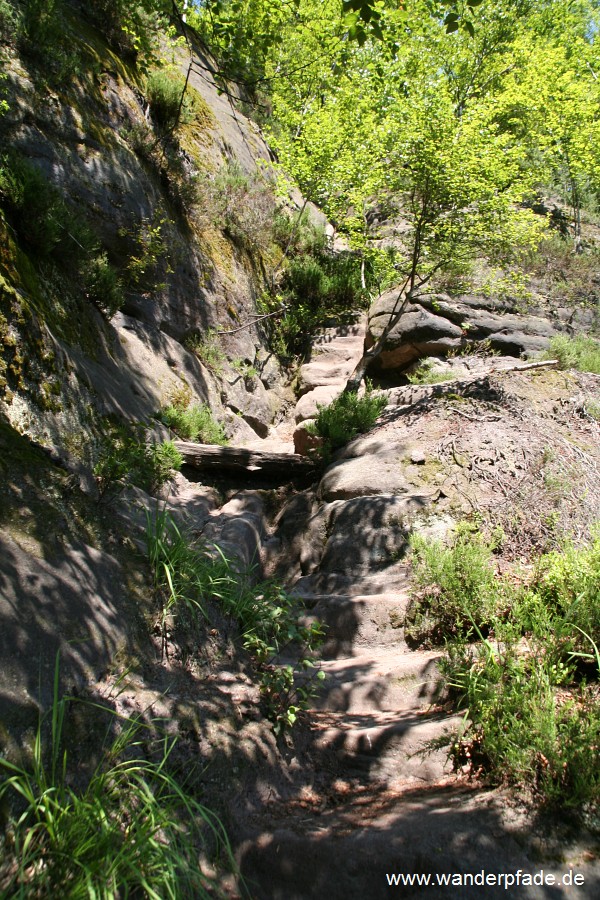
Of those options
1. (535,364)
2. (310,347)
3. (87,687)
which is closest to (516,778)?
(87,687)

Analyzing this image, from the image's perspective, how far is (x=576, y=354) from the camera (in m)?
9.96

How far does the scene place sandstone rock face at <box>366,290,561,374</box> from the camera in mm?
11500

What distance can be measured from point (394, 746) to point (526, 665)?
95cm

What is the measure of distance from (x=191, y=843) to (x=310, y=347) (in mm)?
11626

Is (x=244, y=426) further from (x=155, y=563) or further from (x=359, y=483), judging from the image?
(x=155, y=563)

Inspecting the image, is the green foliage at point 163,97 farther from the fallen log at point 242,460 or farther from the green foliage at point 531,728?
the green foliage at point 531,728

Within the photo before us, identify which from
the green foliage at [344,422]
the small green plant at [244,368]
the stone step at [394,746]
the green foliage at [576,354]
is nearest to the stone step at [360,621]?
the stone step at [394,746]

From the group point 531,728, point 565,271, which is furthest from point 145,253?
point 565,271

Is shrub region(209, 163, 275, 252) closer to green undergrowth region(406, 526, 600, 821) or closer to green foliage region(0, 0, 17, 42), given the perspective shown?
green foliage region(0, 0, 17, 42)

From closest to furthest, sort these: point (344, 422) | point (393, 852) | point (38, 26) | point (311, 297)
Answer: point (393, 852)
point (38, 26)
point (344, 422)
point (311, 297)

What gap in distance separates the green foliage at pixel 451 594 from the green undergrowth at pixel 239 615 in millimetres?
1007

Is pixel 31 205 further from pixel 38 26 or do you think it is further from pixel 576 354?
pixel 576 354

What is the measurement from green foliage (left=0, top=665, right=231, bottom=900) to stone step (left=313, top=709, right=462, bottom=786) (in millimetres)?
1070

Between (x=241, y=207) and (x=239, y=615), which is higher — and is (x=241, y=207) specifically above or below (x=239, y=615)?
above
